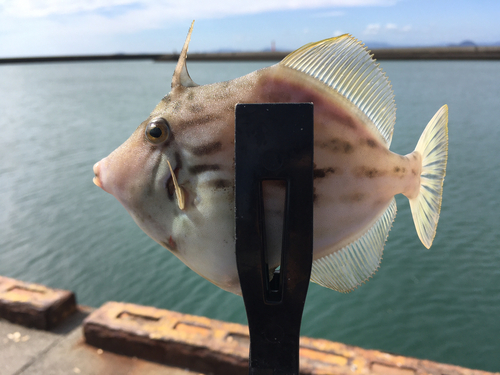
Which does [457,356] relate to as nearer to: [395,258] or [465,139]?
[395,258]

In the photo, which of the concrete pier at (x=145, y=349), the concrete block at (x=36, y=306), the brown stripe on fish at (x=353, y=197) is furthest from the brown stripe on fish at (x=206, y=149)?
the concrete block at (x=36, y=306)

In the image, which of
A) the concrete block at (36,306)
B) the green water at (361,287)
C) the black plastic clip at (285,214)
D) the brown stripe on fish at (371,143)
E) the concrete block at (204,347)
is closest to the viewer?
the black plastic clip at (285,214)

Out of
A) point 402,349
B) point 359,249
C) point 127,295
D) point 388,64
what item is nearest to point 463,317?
point 402,349

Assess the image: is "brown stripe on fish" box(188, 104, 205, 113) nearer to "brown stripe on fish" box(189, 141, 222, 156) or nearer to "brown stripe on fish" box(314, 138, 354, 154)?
"brown stripe on fish" box(189, 141, 222, 156)

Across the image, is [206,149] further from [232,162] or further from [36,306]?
[36,306]

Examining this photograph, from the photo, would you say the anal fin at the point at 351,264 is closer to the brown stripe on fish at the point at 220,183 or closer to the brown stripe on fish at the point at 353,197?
the brown stripe on fish at the point at 353,197

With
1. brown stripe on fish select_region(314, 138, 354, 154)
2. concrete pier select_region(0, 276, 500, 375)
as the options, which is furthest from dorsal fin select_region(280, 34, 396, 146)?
concrete pier select_region(0, 276, 500, 375)
